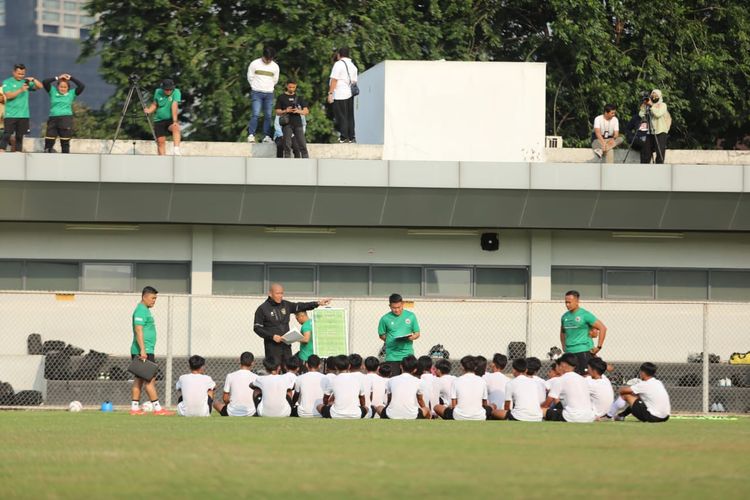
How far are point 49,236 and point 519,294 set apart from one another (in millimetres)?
9627

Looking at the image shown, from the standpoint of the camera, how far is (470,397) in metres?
18.3

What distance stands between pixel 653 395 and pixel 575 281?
12387mm

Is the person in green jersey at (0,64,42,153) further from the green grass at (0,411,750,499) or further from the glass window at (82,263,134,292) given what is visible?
the green grass at (0,411,750,499)

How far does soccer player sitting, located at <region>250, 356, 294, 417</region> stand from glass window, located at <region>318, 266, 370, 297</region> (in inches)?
420

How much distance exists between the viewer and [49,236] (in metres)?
29.2

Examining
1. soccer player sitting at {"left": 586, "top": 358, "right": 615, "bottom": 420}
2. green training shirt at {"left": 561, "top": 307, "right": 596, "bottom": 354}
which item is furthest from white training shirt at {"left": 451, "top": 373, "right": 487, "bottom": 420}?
green training shirt at {"left": 561, "top": 307, "right": 596, "bottom": 354}

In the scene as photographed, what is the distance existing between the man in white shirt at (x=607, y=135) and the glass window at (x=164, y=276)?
865 centimetres

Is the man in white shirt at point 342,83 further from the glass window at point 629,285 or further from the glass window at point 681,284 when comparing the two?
the glass window at point 681,284

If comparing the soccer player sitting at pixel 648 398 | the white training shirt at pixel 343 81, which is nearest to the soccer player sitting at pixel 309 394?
the soccer player sitting at pixel 648 398

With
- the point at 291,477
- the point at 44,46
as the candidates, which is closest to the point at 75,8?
the point at 44,46

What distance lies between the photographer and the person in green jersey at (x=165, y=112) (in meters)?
26.9

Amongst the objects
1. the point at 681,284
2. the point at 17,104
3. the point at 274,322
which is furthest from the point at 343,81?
the point at 681,284

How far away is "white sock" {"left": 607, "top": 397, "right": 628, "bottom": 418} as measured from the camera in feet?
60.6

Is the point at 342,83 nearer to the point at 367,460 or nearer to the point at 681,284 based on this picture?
the point at 681,284
